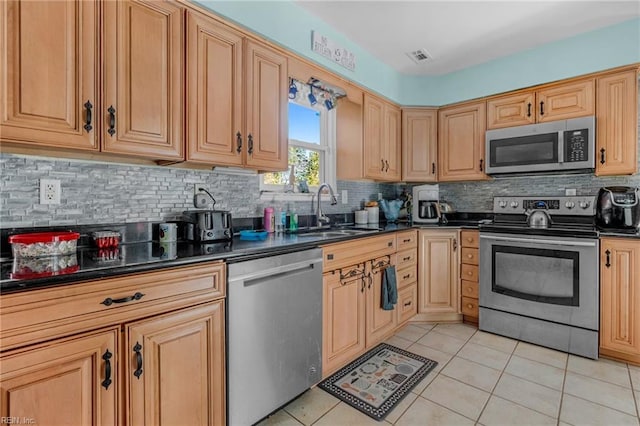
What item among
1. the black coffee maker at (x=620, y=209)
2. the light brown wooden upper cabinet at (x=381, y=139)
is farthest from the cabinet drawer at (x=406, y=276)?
the black coffee maker at (x=620, y=209)

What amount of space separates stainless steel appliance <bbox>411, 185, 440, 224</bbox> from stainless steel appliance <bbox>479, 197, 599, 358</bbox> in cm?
54

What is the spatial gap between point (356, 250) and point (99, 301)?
151 centimetres

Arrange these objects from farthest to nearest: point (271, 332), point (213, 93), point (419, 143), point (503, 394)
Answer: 1. point (419, 143)
2. point (503, 394)
3. point (213, 93)
4. point (271, 332)

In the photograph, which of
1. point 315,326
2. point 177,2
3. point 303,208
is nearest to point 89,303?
point 315,326

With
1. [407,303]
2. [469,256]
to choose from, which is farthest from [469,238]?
[407,303]

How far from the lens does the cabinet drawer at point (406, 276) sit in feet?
9.01

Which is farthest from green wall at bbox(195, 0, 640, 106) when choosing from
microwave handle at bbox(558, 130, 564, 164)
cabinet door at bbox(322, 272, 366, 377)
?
cabinet door at bbox(322, 272, 366, 377)

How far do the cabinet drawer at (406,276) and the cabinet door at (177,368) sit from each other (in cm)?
175

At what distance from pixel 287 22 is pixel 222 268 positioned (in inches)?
71.4

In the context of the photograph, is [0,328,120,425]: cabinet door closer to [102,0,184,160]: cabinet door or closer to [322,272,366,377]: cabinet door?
[102,0,184,160]: cabinet door

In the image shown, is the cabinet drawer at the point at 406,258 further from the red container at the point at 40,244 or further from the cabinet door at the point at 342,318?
the red container at the point at 40,244

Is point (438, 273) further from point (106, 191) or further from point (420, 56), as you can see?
point (106, 191)

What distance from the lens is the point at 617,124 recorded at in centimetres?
252

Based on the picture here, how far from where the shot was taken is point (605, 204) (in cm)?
249
